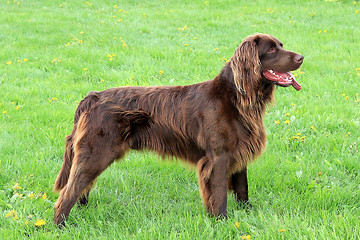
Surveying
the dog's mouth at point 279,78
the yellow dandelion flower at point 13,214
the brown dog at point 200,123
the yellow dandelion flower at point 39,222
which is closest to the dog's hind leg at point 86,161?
the brown dog at point 200,123

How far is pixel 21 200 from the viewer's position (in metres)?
3.48

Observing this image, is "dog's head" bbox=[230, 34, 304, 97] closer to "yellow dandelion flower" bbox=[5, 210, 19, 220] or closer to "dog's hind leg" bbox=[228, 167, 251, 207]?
"dog's hind leg" bbox=[228, 167, 251, 207]

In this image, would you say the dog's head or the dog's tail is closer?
the dog's head

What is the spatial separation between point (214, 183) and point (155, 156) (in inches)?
35.2

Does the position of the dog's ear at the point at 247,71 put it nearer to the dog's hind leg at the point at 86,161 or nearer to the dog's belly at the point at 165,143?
the dog's belly at the point at 165,143

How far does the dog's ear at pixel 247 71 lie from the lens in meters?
3.19

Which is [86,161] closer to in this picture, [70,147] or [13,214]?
[70,147]

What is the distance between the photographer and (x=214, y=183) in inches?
127

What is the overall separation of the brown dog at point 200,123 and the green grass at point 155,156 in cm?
34

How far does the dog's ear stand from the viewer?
319 centimetres

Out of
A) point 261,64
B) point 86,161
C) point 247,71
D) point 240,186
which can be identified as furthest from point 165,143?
point 261,64

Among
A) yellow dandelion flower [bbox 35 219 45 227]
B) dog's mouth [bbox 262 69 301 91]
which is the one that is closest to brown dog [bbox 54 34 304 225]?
dog's mouth [bbox 262 69 301 91]

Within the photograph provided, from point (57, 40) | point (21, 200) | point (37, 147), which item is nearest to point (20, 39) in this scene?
point (57, 40)

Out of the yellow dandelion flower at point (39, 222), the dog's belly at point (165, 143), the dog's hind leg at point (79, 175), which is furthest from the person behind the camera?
the dog's belly at point (165, 143)
